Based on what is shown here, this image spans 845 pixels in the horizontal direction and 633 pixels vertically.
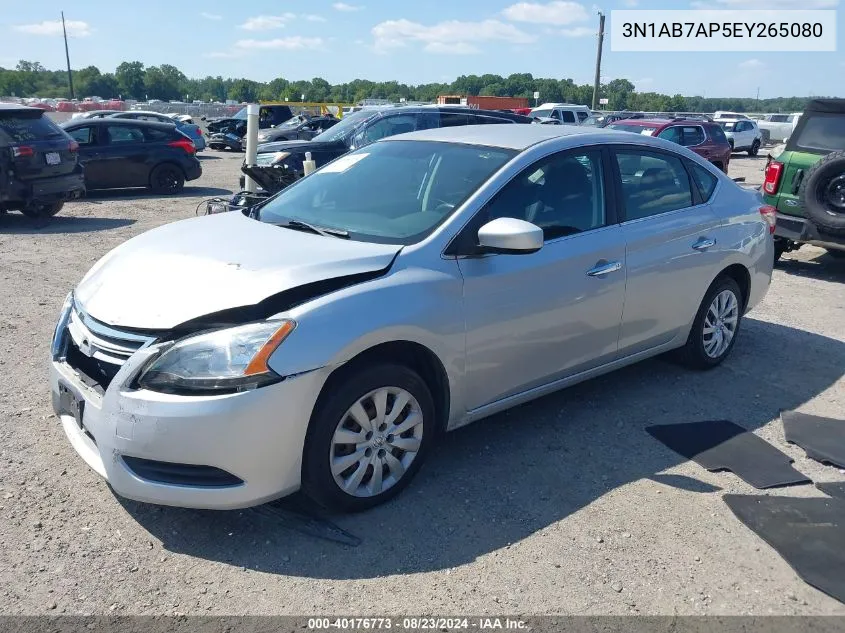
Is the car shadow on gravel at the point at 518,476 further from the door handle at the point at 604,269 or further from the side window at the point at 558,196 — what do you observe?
the side window at the point at 558,196

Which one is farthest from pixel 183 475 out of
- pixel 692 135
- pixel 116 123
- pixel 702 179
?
pixel 692 135

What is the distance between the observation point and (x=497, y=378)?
3908 millimetres

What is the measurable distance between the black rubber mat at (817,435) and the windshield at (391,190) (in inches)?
93.9

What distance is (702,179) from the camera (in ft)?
17.5

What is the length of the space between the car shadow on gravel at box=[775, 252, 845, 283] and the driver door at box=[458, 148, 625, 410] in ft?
19.0

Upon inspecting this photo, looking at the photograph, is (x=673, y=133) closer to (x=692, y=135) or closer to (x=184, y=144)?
(x=692, y=135)

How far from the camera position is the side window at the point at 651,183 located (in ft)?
15.3

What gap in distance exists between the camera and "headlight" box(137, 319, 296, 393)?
300cm

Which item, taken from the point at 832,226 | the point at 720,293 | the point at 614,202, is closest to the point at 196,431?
the point at 614,202

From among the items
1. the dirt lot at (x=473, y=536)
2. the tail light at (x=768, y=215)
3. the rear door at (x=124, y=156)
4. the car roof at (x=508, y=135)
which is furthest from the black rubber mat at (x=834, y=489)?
the rear door at (x=124, y=156)

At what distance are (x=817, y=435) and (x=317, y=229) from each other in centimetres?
318

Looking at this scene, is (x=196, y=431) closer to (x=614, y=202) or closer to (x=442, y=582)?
(x=442, y=582)

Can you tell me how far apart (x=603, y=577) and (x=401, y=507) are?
980 millimetres

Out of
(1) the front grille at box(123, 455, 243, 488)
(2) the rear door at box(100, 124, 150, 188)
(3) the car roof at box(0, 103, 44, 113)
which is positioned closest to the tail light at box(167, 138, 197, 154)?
(2) the rear door at box(100, 124, 150, 188)
